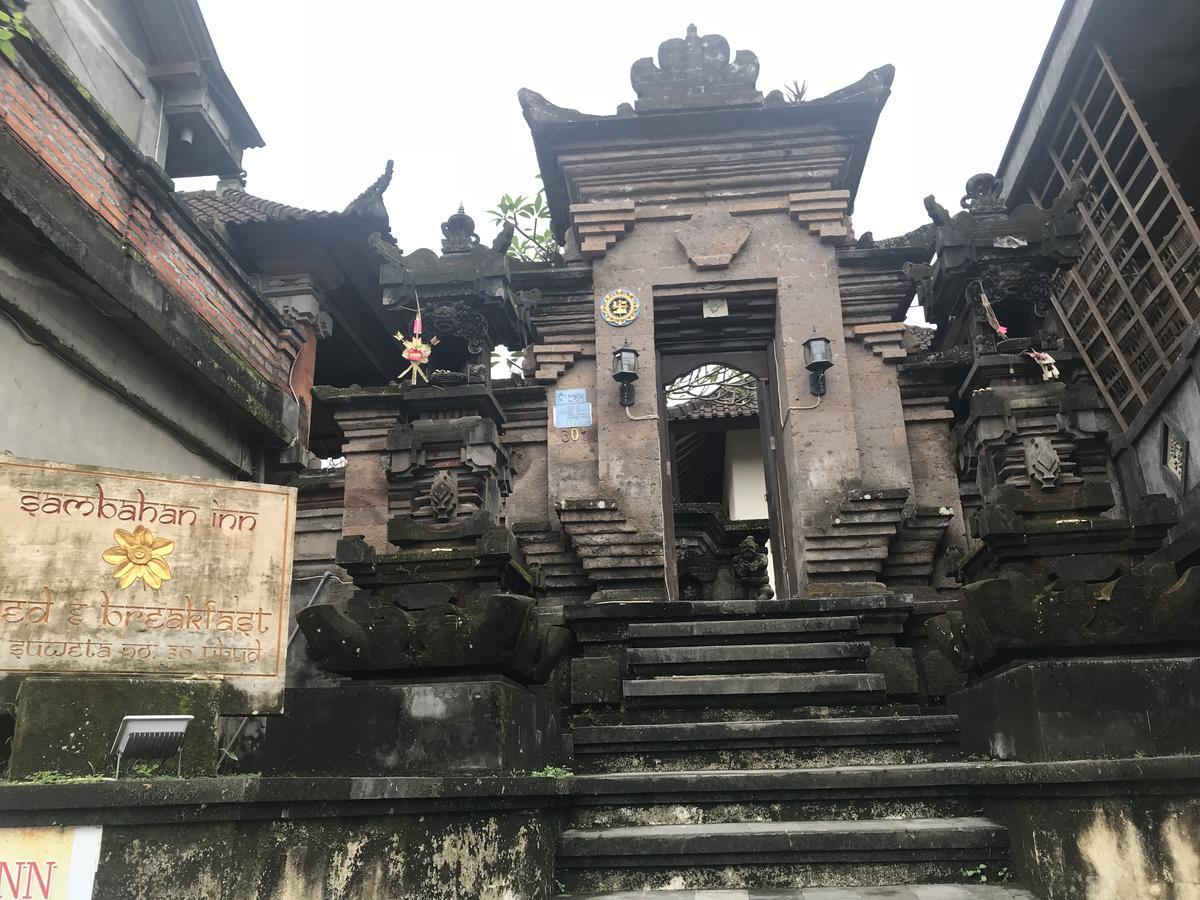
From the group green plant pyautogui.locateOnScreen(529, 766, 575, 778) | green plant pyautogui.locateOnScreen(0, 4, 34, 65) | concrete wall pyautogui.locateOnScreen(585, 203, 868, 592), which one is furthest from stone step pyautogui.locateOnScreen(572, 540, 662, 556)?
green plant pyautogui.locateOnScreen(0, 4, 34, 65)

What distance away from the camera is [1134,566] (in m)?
5.09

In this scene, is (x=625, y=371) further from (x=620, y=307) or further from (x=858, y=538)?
A: (x=858, y=538)

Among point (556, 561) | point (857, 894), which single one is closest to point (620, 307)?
point (556, 561)

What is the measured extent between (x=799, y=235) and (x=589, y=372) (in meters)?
2.73

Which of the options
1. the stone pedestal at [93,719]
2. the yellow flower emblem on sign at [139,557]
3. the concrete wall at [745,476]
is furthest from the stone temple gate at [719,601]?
the concrete wall at [745,476]

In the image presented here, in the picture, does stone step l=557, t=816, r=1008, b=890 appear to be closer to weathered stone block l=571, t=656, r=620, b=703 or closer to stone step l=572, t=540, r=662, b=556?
weathered stone block l=571, t=656, r=620, b=703

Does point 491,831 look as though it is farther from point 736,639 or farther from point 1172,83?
point 1172,83

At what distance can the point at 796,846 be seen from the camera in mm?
4340

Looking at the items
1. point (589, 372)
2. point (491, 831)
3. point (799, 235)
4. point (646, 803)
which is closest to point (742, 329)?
point (799, 235)

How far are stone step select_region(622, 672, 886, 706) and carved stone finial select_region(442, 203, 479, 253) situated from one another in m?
3.88

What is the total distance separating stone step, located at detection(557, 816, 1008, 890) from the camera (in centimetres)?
430

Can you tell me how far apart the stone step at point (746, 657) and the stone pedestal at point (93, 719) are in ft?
11.8

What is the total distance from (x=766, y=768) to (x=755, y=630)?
65.5 inches

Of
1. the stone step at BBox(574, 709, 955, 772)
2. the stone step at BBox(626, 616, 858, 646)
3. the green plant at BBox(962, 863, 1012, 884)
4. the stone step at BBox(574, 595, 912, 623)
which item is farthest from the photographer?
the stone step at BBox(574, 595, 912, 623)
